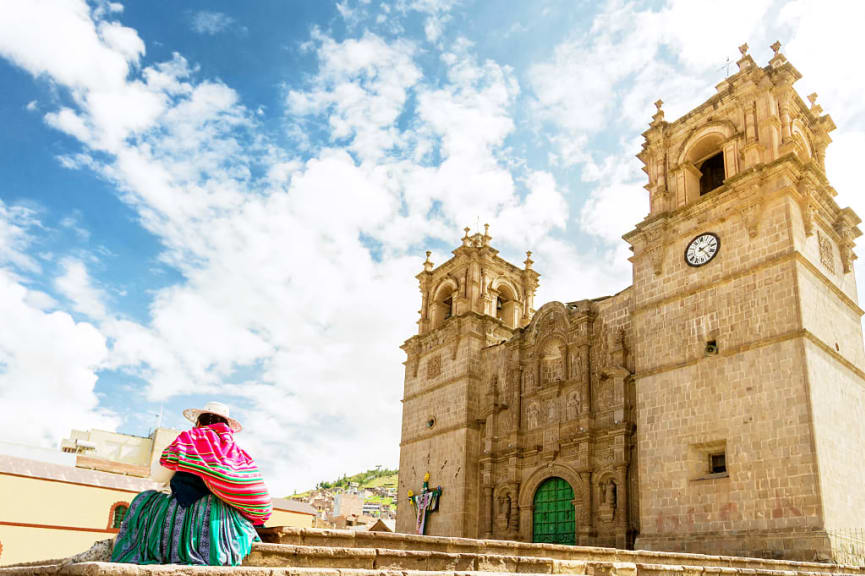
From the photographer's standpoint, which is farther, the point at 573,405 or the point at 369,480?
the point at 369,480

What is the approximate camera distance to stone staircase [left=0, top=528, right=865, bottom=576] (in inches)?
152

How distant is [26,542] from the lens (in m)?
18.8

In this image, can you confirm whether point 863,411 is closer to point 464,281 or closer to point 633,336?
point 633,336

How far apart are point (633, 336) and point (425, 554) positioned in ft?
37.9

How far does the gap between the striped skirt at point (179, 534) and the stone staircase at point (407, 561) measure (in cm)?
25

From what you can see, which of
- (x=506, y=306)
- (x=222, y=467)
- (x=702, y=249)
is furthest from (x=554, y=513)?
(x=222, y=467)

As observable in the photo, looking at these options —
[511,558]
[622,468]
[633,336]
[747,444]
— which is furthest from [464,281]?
[511,558]

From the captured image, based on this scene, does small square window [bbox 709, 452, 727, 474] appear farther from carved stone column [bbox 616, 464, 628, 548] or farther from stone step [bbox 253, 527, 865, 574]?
stone step [bbox 253, 527, 865, 574]

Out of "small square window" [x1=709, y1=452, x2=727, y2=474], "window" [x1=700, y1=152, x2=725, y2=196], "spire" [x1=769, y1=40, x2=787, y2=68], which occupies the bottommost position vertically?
"small square window" [x1=709, y1=452, x2=727, y2=474]

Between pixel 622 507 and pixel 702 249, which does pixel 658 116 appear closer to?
pixel 702 249

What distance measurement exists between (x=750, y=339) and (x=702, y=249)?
2523 millimetres

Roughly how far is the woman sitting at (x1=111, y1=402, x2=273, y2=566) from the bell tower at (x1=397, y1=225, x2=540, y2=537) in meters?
15.2

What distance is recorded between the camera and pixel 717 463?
13.9 meters

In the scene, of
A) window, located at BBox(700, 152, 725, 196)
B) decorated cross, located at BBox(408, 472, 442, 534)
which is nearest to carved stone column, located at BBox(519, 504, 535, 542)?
decorated cross, located at BBox(408, 472, 442, 534)
